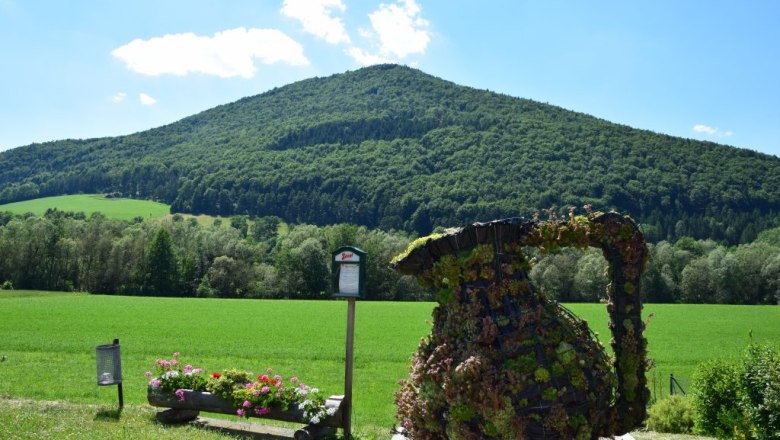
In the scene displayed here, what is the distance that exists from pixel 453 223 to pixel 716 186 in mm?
47332

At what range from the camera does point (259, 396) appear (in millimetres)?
8461

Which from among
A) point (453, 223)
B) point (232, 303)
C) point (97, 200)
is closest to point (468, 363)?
point (232, 303)

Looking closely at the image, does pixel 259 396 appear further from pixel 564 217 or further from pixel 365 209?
pixel 365 209

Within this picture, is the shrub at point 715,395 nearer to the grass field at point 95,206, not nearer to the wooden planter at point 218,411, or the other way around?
the wooden planter at point 218,411

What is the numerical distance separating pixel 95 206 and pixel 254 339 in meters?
105

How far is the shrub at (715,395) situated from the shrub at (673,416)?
79cm

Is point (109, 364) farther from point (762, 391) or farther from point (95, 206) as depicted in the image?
point (95, 206)

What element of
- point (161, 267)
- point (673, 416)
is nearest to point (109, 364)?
point (673, 416)

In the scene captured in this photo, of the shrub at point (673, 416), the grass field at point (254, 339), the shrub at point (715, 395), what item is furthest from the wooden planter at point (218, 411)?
the shrub at point (715, 395)

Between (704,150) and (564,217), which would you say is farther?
(704,150)

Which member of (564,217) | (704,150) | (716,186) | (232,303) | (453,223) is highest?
(704,150)

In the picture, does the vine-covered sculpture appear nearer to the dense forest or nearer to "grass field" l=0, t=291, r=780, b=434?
"grass field" l=0, t=291, r=780, b=434

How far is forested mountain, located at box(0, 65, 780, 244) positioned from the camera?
92688mm

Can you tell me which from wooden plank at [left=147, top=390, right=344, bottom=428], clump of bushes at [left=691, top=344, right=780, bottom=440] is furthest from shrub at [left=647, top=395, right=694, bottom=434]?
wooden plank at [left=147, top=390, right=344, bottom=428]
